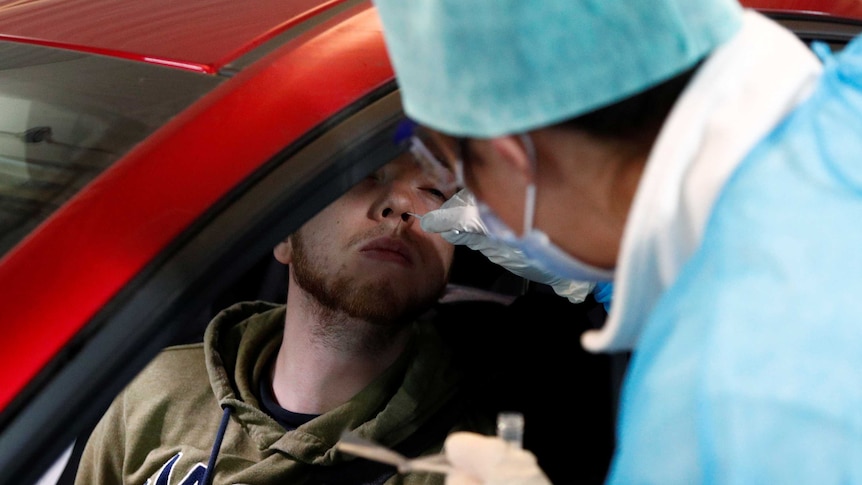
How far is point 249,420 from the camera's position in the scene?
1.93 meters

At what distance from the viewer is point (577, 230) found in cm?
99

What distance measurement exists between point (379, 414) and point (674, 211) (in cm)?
105

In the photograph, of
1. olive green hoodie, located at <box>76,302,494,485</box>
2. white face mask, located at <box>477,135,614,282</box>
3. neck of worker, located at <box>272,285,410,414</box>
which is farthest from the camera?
neck of worker, located at <box>272,285,410,414</box>

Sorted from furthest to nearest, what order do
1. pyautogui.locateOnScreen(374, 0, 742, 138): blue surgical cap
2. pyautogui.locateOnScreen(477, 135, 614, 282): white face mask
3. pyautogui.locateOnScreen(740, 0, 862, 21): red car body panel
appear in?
pyautogui.locateOnScreen(740, 0, 862, 21): red car body panel, pyautogui.locateOnScreen(477, 135, 614, 282): white face mask, pyautogui.locateOnScreen(374, 0, 742, 138): blue surgical cap

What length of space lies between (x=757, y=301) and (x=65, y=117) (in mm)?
873

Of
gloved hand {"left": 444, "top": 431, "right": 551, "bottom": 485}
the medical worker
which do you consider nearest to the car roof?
the medical worker

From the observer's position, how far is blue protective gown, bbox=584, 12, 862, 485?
741 millimetres

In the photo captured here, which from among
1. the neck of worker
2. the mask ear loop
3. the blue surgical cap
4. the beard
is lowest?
the neck of worker

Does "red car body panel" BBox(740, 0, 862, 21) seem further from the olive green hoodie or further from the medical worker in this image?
the olive green hoodie

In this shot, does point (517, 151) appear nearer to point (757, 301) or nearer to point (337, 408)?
point (757, 301)

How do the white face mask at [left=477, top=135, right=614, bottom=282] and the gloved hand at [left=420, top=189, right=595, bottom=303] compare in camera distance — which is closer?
the white face mask at [left=477, top=135, right=614, bottom=282]

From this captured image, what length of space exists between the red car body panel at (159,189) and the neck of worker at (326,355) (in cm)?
87

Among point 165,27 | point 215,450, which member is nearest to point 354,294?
point 215,450

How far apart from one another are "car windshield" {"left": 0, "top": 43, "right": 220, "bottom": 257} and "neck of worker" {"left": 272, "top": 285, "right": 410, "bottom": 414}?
848 millimetres
